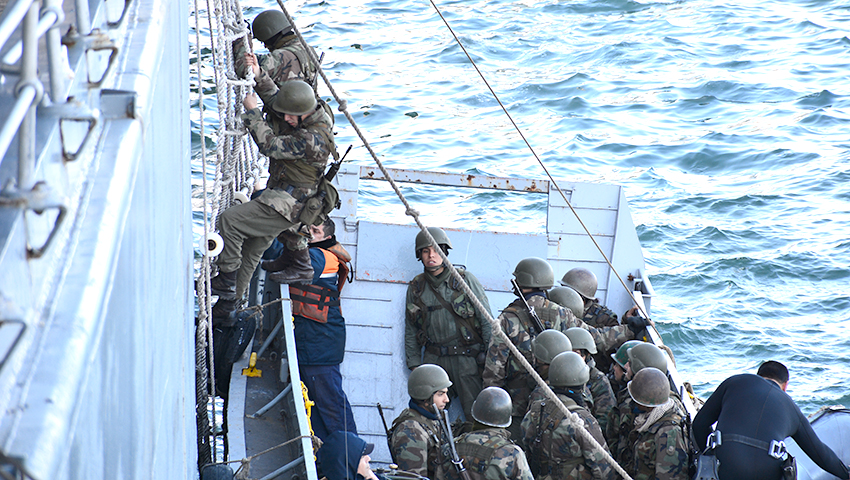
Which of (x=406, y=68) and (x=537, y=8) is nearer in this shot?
(x=406, y=68)

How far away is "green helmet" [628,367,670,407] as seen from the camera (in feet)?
18.8

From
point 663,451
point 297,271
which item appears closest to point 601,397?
point 663,451

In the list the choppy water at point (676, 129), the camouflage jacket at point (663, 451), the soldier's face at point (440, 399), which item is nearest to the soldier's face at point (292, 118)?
the soldier's face at point (440, 399)

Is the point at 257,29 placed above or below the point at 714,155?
above

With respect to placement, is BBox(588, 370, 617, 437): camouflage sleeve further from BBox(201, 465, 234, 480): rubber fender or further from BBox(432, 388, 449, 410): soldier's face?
BBox(201, 465, 234, 480): rubber fender

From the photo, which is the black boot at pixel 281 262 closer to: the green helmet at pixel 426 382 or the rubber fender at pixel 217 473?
the green helmet at pixel 426 382

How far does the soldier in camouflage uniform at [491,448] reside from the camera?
5020 millimetres

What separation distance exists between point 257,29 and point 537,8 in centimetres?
1876

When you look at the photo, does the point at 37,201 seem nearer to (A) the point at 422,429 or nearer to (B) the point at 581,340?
(A) the point at 422,429

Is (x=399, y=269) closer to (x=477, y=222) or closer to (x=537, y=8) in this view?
(x=477, y=222)

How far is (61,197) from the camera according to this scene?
122 cm

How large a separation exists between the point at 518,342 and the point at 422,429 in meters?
1.60

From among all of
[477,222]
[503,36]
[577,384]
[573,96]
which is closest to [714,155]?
[573,96]

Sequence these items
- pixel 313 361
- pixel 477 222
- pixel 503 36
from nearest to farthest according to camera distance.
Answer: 1. pixel 313 361
2. pixel 477 222
3. pixel 503 36
